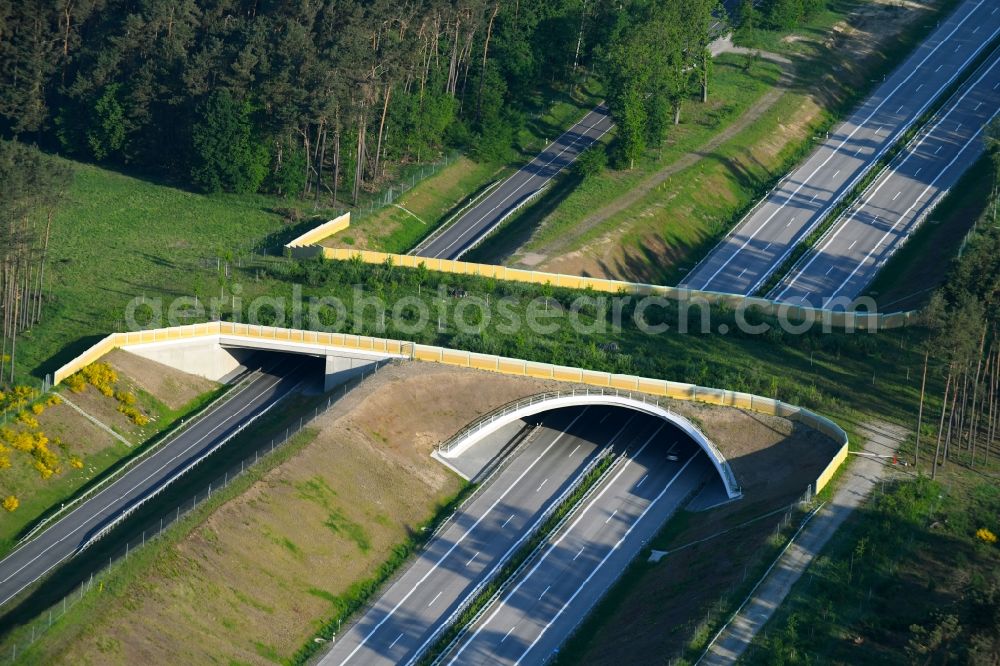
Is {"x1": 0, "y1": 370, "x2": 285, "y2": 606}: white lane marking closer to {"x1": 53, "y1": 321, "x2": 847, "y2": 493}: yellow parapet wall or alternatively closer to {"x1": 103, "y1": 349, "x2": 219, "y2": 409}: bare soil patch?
{"x1": 103, "y1": 349, "x2": 219, "y2": 409}: bare soil patch

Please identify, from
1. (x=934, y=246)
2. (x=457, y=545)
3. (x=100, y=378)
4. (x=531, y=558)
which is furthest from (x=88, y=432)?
(x=934, y=246)

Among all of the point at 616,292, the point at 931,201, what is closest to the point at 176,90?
the point at 616,292

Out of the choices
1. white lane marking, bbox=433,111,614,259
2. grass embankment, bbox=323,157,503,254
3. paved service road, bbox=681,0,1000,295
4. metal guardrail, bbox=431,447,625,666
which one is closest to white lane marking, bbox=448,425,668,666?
metal guardrail, bbox=431,447,625,666

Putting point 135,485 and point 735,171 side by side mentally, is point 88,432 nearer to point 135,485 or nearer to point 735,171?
point 135,485

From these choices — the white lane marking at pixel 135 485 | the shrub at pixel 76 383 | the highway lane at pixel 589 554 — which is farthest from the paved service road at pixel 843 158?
the shrub at pixel 76 383

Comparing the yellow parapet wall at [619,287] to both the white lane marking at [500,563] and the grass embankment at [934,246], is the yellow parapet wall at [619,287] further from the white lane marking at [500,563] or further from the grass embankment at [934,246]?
the white lane marking at [500,563]
